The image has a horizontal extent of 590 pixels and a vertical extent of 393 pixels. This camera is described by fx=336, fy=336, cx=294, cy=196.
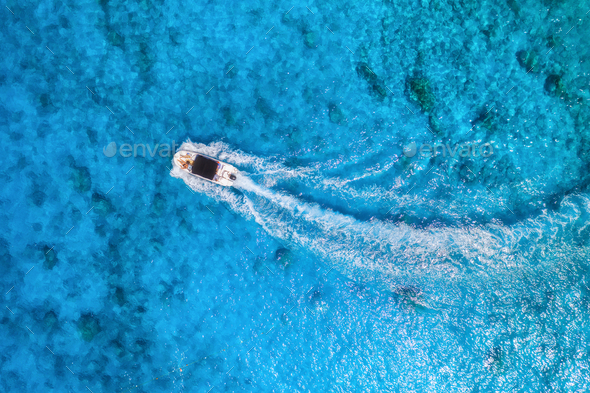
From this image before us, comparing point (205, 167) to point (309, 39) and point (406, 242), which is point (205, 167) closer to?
point (309, 39)

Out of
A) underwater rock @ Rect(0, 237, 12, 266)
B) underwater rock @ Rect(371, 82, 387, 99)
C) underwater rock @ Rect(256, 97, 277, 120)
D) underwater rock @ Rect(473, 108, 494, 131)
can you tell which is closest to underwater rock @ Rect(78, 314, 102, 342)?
underwater rock @ Rect(0, 237, 12, 266)

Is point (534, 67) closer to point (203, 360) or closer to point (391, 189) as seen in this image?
point (391, 189)

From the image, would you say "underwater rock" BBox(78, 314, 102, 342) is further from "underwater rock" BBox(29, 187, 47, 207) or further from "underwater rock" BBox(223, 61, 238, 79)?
"underwater rock" BBox(223, 61, 238, 79)

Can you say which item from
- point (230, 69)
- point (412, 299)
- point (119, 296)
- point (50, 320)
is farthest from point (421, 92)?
point (50, 320)

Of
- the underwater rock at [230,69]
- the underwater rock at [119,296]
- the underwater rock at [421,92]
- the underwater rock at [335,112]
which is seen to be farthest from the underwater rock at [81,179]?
the underwater rock at [421,92]

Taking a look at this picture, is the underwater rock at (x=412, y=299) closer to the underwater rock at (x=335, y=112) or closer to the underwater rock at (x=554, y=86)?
the underwater rock at (x=335, y=112)
